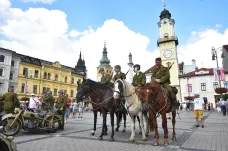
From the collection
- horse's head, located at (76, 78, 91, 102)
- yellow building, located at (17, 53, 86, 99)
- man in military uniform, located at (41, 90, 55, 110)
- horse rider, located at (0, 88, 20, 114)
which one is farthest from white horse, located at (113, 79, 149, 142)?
yellow building, located at (17, 53, 86, 99)

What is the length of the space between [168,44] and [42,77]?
3895 centimetres

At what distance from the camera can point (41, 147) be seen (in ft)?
18.6

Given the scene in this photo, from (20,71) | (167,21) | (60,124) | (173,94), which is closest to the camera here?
(173,94)

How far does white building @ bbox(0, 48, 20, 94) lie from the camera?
40.5m

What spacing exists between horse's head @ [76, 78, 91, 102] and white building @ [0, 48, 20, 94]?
41.1 meters

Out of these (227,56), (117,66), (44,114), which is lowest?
(44,114)

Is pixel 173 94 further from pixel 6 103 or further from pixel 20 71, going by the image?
pixel 20 71

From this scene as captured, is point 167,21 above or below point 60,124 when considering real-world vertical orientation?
above

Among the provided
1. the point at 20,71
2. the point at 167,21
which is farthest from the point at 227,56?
the point at 20,71

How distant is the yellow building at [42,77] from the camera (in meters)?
46.2

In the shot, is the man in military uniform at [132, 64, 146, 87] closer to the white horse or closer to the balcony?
the white horse

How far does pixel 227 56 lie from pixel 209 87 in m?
9.46

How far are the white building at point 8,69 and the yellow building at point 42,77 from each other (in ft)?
5.24

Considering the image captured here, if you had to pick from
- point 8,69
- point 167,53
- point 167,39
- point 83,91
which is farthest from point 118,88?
point 167,39
